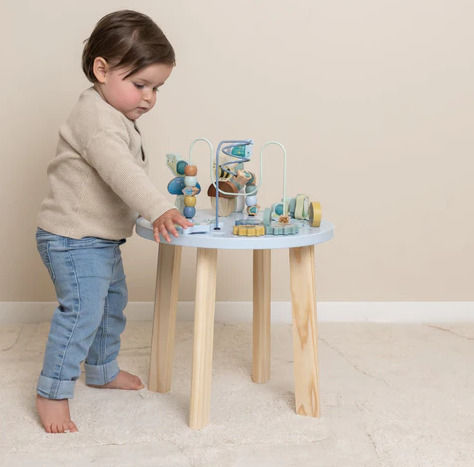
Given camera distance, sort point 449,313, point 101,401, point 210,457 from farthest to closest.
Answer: point 449,313 < point 101,401 < point 210,457

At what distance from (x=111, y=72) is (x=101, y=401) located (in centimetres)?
63

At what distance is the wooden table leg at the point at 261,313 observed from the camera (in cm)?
145

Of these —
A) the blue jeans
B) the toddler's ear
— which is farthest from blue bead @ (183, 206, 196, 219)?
the toddler's ear

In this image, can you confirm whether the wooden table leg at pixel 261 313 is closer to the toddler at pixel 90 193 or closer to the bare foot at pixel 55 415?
the toddler at pixel 90 193

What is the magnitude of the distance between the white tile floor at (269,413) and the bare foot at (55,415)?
2 centimetres

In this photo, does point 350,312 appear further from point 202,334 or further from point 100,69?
point 100,69

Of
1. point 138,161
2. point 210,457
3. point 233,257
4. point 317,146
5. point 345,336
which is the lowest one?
point 210,457

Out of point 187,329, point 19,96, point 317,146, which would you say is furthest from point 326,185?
point 19,96

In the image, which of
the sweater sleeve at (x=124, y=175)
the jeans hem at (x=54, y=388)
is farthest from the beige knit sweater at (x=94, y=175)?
the jeans hem at (x=54, y=388)

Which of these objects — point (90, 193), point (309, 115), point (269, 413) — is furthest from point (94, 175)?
point (309, 115)

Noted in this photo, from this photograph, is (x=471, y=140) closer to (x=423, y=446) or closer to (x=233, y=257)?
(x=233, y=257)

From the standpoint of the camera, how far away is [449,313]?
198 cm

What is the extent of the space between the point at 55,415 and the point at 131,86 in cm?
61

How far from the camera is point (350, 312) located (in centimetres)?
197
